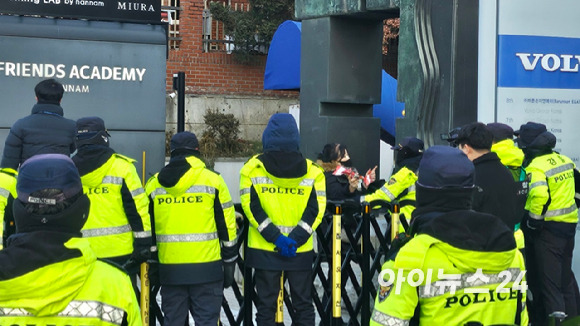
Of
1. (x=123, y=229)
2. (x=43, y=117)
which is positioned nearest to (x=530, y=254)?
(x=123, y=229)

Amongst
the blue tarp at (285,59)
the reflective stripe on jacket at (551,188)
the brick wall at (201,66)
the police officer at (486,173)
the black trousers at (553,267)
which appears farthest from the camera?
the brick wall at (201,66)

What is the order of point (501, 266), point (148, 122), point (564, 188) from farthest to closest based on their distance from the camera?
point (148, 122)
point (564, 188)
point (501, 266)

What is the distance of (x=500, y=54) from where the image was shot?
341 inches

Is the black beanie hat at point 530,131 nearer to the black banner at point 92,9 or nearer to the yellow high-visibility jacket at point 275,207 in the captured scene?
the yellow high-visibility jacket at point 275,207

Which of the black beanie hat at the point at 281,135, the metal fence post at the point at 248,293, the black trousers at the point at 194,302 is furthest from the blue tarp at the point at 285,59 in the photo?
the black trousers at the point at 194,302

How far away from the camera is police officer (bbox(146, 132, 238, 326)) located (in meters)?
6.62

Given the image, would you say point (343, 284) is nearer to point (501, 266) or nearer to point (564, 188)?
point (564, 188)

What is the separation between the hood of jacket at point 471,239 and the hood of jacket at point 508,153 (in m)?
3.41

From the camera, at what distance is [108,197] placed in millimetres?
6449

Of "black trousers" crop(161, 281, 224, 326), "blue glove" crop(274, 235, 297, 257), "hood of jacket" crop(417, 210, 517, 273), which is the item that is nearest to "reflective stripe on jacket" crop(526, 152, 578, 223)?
"blue glove" crop(274, 235, 297, 257)

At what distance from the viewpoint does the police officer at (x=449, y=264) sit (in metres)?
3.41

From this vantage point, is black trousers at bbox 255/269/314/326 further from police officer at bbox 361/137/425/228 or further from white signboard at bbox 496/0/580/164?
white signboard at bbox 496/0/580/164

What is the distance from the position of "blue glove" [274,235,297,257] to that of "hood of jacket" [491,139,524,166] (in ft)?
5.76

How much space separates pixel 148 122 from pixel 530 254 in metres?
5.28
